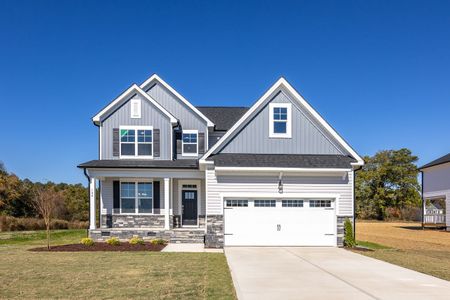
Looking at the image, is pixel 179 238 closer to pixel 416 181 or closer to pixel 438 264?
pixel 438 264

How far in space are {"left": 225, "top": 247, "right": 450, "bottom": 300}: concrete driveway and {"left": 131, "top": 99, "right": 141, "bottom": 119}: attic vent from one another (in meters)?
10.2

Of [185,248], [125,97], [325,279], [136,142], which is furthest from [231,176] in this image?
[325,279]

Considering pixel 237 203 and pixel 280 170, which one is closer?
pixel 280 170

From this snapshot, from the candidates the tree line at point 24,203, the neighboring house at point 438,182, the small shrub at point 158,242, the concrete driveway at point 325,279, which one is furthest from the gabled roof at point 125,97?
the neighboring house at point 438,182

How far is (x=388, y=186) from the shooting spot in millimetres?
54094

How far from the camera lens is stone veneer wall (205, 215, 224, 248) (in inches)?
690

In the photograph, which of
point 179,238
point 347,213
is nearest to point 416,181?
point 347,213

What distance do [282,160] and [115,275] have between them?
976 cm

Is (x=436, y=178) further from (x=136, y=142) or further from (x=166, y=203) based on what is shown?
(x=136, y=142)

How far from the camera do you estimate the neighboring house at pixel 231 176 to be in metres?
17.8

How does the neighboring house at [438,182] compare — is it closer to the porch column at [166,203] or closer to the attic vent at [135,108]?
the porch column at [166,203]

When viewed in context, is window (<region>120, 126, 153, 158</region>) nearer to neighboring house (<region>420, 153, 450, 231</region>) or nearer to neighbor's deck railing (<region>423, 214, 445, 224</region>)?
neighboring house (<region>420, 153, 450, 231</region>)

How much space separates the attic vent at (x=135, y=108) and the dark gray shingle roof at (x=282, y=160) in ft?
19.2

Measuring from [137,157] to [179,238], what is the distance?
5100 millimetres
